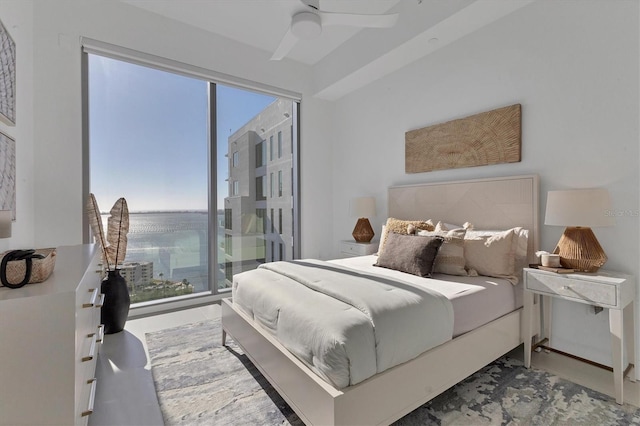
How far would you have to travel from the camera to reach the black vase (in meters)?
2.71

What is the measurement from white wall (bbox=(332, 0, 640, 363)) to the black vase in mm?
3192

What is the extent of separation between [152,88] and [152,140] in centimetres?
57

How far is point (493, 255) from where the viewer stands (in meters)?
2.32

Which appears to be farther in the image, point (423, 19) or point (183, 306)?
point (183, 306)

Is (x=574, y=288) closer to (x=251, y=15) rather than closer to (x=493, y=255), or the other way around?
(x=493, y=255)

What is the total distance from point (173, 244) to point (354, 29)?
3274 millimetres

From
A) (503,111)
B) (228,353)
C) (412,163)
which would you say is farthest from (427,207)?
(228,353)

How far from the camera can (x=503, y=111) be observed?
2.65 metres

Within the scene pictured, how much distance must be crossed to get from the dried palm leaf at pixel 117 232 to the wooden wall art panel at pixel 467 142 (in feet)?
9.72

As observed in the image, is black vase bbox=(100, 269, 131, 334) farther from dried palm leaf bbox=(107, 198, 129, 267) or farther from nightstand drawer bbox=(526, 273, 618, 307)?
nightstand drawer bbox=(526, 273, 618, 307)

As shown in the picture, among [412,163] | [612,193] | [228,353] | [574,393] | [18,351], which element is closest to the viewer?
[18,351]

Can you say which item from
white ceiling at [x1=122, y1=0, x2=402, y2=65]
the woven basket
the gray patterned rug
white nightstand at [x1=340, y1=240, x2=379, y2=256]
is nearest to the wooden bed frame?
the gray patterned rug

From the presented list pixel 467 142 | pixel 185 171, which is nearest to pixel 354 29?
pixel 467 142

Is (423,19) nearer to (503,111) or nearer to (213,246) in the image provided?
(503,111)
